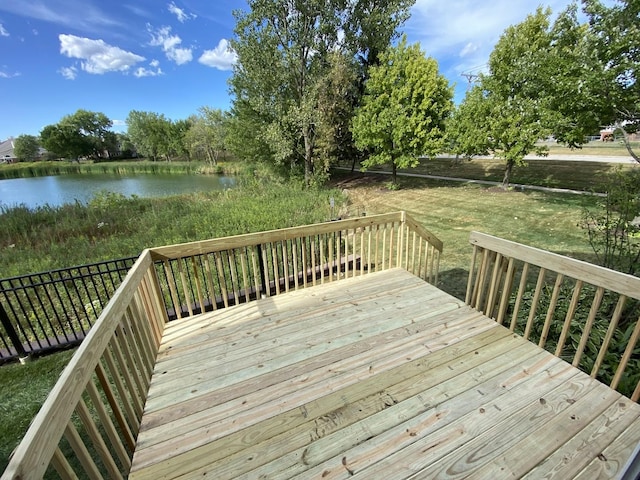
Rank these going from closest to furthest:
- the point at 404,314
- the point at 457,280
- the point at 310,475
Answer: the point at 310,475 < the point at 404,314 < the point at 457,280

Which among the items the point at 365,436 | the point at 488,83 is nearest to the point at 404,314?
the point at 365,436

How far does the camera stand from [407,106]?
11.2 metres

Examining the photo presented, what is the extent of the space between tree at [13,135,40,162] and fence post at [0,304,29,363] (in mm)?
65133

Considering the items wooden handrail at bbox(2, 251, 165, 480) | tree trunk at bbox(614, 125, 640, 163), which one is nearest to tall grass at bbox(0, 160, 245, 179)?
tree trunk at bbox(614, 125, 640, 163)

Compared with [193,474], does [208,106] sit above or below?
above

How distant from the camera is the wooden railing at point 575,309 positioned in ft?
5.73

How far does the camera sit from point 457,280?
4.48 m

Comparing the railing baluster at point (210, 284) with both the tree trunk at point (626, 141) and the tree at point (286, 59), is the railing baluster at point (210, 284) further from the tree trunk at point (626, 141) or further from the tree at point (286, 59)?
the tree at point (286, 59)

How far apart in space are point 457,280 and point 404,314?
87.3 inches

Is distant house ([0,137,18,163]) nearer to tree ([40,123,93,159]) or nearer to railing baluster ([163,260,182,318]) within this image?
tree ([40,123,93,159])

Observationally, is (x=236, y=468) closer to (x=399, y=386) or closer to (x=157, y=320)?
(x=399, y=386)

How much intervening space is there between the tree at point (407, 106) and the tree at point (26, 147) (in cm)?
6239

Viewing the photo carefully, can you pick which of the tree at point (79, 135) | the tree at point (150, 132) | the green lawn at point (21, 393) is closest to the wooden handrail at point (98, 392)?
the green lawn at point (21, 393)

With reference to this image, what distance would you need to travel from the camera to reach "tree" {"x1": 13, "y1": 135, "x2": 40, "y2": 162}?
46.7 metres
